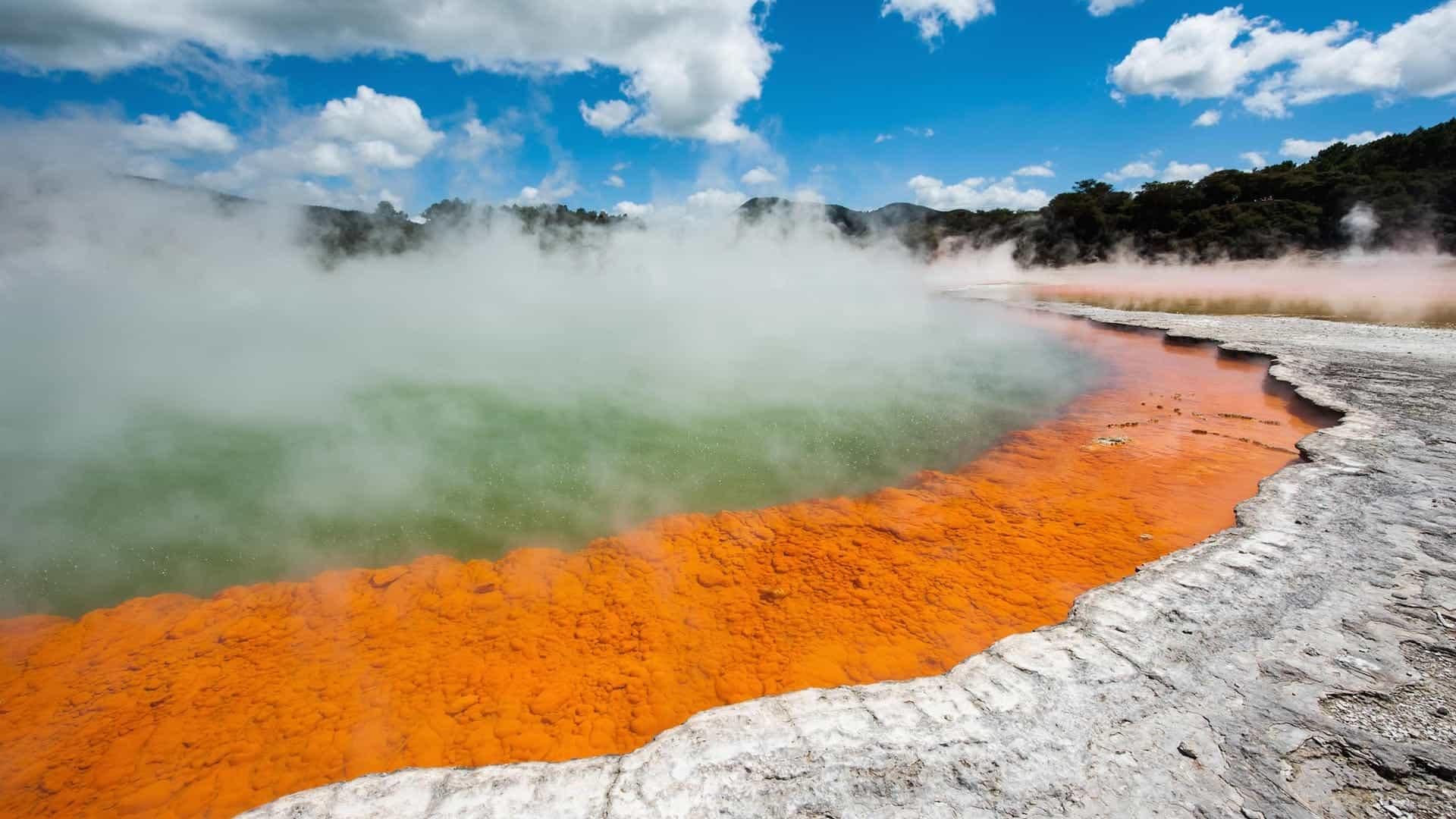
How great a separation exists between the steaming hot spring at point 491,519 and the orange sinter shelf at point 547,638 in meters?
0.02

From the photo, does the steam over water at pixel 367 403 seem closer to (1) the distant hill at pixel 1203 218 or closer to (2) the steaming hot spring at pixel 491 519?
(2) the steaming hot spring at pixel 491 519

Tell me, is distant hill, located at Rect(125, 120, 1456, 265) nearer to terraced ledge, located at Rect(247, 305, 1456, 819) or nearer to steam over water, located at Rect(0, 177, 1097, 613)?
steam over water, located at Rect(0, 177, 1097, 613)

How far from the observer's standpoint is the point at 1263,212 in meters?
23.9

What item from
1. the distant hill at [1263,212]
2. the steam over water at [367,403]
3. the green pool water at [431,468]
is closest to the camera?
the green pool water at [431,468]

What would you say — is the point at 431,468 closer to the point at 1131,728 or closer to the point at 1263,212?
the point at 1131,728

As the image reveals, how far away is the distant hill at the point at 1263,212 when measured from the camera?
20953 mm

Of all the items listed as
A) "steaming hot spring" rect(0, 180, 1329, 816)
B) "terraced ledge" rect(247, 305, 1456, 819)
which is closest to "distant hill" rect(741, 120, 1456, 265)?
"steaming hot spring" rect(0, 180, 1329, 816)

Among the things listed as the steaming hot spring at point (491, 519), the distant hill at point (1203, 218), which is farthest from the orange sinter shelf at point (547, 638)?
the distant hill at point (1203, 218)

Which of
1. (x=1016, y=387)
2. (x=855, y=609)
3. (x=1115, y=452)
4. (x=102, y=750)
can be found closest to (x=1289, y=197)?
(x=1016, y=387)

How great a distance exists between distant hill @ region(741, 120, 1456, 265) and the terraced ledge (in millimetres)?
21696

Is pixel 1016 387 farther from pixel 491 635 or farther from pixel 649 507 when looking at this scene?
pixel 491 635

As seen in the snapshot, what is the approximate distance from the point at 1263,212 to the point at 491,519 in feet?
106

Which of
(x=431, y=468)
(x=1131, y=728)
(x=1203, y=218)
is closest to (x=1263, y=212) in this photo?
(x=1203, y=218)

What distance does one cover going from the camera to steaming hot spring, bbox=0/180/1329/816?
100 inches
